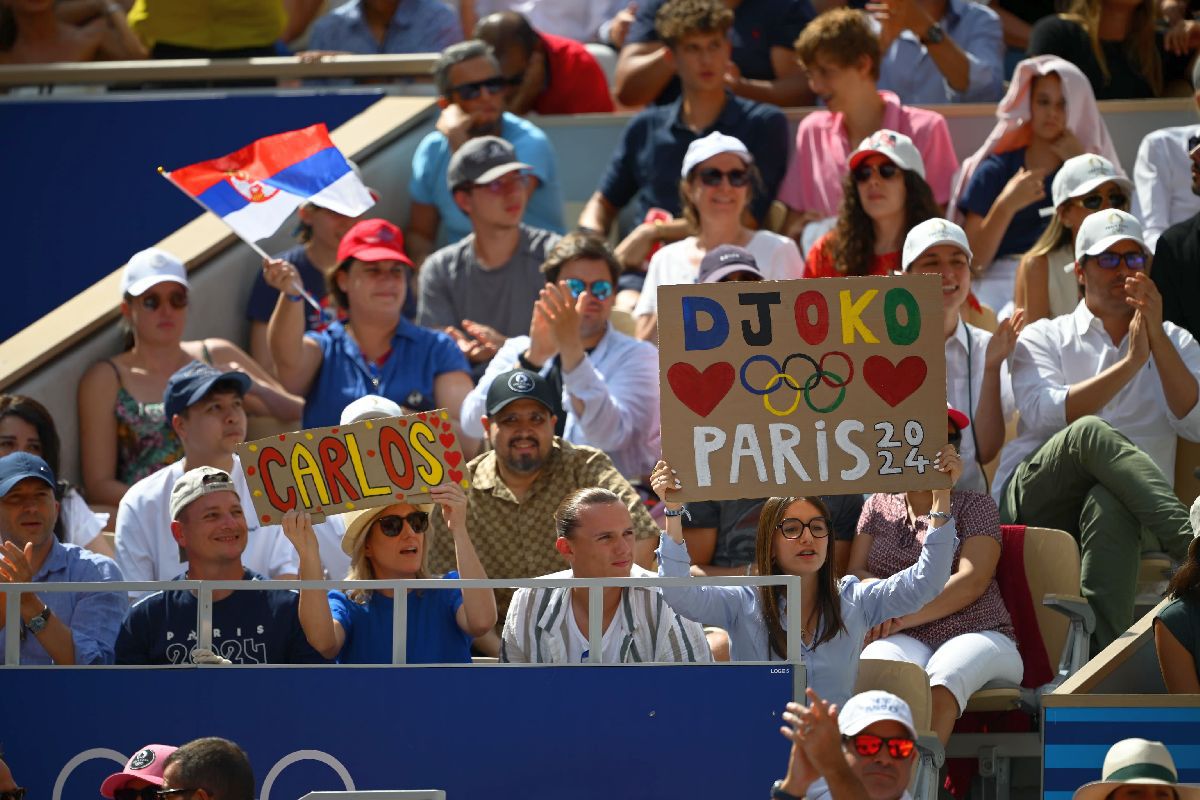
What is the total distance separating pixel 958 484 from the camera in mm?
8141

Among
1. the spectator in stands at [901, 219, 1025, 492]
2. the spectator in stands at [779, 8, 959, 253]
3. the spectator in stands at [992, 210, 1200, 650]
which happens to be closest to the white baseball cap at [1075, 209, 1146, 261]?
the spectator in stands at [992, 210, 1200, 650]

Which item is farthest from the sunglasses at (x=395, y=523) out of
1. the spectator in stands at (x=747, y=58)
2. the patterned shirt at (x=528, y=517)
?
the spectator in stands at (x=747, y=58)

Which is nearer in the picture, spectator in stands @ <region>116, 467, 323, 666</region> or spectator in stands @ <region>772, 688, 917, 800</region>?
Answer: spectator in stands @ <region>772, 688, 917, 800</region>

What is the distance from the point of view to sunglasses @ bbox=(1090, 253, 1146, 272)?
8445 millimetres

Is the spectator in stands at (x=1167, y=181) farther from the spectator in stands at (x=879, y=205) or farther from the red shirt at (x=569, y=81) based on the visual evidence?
the red shirt at (x=569, y=81)

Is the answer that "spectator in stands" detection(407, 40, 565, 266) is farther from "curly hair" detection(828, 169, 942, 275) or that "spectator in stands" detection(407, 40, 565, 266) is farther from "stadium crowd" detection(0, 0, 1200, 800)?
"curly hair" detection(828, 169, 942, 275)

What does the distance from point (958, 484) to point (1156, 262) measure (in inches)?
57.8

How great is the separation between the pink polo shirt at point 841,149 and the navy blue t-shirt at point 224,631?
4.29m

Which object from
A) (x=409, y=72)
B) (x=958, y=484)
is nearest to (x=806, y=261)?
(x=958, y=484)

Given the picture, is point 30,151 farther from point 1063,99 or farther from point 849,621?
point 849,621

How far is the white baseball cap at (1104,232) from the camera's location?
841cm

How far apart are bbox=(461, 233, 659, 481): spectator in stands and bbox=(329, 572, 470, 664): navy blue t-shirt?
58.7 inches

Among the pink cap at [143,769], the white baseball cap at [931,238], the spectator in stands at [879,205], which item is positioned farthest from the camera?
the spectator in stands at [879,205]

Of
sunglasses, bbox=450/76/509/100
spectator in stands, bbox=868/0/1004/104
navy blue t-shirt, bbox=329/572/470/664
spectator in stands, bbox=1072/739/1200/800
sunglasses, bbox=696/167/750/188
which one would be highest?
spectator in stands, bbox=868/0/1004/104
